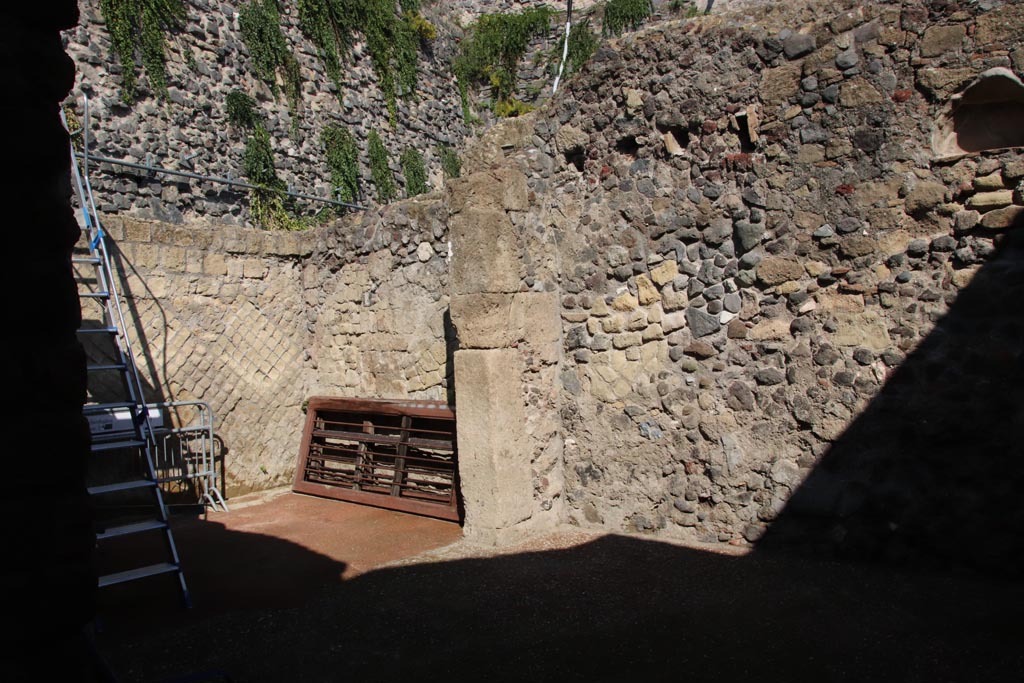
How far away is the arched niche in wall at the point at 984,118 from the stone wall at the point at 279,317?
12.6 feet

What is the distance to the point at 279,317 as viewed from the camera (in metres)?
7.53

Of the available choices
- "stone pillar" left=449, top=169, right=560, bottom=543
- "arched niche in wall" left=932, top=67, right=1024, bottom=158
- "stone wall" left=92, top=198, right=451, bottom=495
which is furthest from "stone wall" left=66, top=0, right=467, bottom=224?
"arched niche in wall" left=932, top=67, right=1024, bottom=158

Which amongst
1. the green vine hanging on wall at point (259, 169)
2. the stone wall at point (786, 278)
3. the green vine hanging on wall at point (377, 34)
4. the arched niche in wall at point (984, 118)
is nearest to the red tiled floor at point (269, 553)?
the stone wall at point (786, 278)

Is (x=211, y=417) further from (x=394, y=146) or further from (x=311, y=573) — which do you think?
(x=394, y=146)

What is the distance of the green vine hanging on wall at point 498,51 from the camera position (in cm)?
1490

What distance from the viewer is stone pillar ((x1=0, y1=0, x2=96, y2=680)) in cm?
137

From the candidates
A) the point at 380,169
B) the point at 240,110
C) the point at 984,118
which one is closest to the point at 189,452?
the point at 240,110

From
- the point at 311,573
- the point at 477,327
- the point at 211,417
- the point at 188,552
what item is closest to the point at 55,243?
the point at 477,327

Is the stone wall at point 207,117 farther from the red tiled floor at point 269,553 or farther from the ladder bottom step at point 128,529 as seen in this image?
the ladder bottom step at point 128,529

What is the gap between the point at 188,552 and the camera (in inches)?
208

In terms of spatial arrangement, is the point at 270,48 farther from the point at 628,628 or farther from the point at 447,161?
the point at 628,628

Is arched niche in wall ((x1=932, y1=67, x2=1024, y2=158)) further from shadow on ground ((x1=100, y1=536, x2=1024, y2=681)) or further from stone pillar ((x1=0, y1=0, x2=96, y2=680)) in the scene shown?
stone pillar ((x1=0, y1=0, x2=96, y2=680))

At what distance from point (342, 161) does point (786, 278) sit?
9697mm

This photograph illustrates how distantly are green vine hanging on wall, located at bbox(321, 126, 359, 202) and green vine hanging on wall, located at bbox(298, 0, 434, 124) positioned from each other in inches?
35.7
